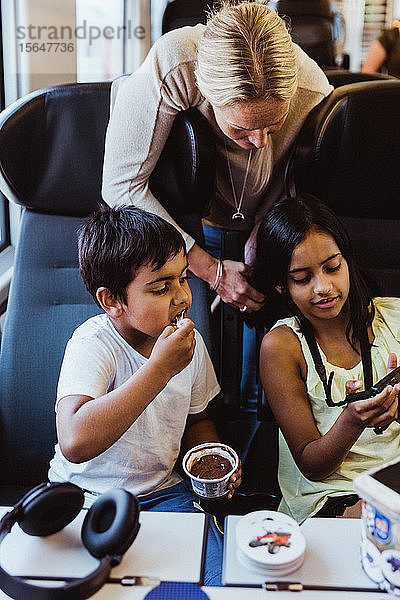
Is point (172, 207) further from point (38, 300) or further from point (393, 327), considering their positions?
point (393, 327)

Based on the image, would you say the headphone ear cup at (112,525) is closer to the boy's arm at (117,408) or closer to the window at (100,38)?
the boy's arm at (117,408)

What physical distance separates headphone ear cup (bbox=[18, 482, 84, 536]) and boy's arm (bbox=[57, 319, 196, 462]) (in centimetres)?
24

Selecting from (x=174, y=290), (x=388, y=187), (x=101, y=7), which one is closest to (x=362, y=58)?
(x=101, y=7)

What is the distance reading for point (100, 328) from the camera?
57.2 inches

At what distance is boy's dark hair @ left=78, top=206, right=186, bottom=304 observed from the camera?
4.53 feet

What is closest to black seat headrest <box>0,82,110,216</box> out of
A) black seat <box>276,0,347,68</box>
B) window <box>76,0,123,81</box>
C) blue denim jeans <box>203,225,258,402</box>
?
blue denim jeans <box>203,225,258,402</box>

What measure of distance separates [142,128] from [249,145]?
0.79 ft

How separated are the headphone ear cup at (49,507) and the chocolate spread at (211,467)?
282 millimetres

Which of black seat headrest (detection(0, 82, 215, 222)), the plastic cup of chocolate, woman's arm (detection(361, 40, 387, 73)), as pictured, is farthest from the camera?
woman's arm (detection(361, 40, 387, 73))

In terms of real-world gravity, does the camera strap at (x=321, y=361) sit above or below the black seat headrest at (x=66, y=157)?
below

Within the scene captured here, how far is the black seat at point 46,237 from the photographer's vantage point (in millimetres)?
1671

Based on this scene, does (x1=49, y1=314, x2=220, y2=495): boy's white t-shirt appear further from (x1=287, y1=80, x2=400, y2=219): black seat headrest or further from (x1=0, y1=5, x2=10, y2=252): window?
(x1=0, y1=5, x2=10, y2=252): window

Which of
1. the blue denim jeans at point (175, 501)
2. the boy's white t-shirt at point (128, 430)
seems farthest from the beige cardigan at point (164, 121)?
the blue denim jeans at point (175, 501)

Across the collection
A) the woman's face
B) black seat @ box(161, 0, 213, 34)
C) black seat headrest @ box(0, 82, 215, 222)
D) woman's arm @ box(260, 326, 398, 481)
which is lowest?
woman's arm @ box(260, 326, 398, 481)
